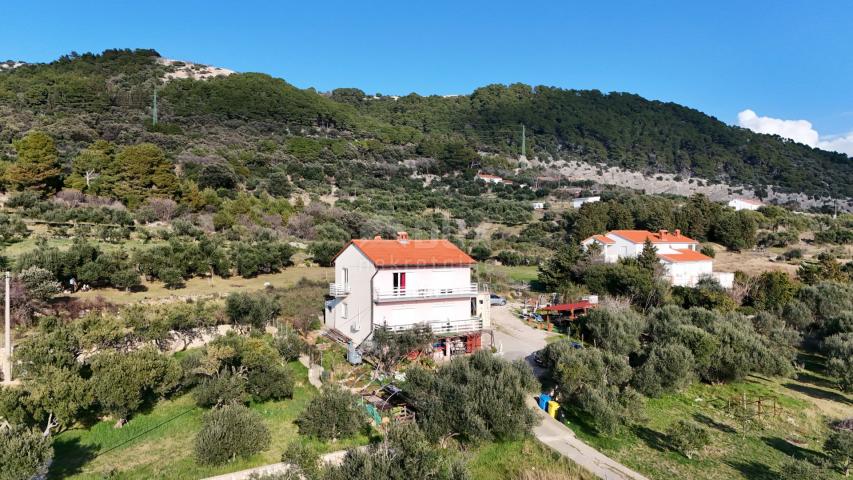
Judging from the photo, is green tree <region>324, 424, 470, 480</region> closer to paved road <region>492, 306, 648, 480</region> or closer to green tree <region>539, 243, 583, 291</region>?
paved road <region>492, 306, 648, 480</region>

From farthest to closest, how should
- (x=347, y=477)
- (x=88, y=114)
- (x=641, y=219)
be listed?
(x=88, y=114)
(x=641, y=219)
(x=347, y=477)

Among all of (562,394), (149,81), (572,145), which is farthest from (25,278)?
(572,145)

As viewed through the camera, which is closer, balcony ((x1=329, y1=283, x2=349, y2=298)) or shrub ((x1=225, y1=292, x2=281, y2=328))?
shrub ((x1=225, y1=292, x2=281, y2=328))

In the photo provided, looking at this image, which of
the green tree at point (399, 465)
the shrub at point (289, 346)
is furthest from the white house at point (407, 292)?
the green tree at point (399, 465)

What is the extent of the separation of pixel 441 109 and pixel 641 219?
9042 centimetres

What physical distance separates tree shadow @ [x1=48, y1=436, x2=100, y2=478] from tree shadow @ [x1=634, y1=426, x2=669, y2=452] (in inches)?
613

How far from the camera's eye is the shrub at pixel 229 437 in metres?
11.0

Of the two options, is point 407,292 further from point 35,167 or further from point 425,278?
point 35,167

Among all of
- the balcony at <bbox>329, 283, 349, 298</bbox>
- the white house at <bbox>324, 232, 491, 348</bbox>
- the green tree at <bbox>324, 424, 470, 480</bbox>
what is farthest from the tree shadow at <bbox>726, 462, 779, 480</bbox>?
the balcony at <bbox>329, 283, 349, 298</bbox>

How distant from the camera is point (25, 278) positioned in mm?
18609

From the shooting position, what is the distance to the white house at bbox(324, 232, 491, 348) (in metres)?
20.4

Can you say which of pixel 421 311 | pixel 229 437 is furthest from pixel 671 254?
pixel 229 437

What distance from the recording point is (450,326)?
2100 cm

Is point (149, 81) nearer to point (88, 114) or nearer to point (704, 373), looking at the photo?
point (88, 114)
